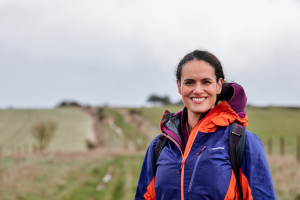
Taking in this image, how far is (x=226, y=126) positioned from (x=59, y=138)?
3848 centimetres

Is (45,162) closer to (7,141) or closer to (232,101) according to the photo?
(232,101)

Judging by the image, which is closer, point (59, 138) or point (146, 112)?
point (59, 138)

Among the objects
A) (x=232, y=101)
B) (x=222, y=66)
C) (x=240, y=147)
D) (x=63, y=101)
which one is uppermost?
(x=222, y=66)

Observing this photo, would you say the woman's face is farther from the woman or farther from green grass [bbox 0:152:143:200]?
green grass [bbox 0:152:143:200]

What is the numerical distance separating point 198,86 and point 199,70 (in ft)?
0.44

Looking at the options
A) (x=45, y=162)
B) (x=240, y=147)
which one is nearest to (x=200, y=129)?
(x=240, y=147)

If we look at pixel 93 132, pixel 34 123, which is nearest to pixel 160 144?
pixel 93 132

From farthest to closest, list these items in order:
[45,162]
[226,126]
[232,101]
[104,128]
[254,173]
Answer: [104,128]
[45,162]
[232,101]
[226,126]
[254,173]

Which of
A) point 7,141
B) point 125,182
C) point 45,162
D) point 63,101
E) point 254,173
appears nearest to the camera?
point 254,173

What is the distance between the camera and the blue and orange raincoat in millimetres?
1956

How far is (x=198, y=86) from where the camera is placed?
7.41 feet

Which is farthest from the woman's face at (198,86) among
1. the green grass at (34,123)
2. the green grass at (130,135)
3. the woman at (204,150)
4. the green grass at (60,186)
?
the green grass at (130,135)

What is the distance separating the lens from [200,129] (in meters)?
2.21

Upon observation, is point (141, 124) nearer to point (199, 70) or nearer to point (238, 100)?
point (238, 100)
